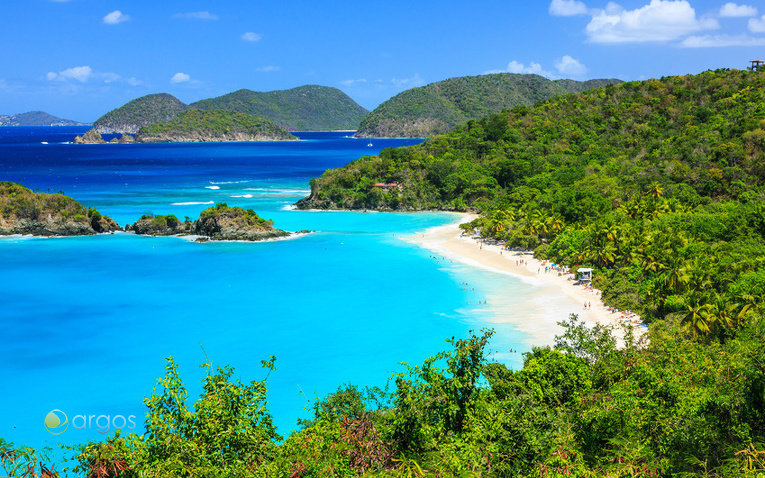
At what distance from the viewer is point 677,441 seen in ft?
44.1

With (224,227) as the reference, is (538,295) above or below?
below

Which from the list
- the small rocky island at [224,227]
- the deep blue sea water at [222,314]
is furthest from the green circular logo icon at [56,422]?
the small rocky island at [224,227]

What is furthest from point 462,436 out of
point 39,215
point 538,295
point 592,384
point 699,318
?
point 39,215

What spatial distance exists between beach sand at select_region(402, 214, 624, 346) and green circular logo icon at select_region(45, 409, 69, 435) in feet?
78.0

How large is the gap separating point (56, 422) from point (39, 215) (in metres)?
53.1

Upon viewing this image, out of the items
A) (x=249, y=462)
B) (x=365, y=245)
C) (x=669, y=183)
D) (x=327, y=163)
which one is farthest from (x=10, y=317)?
(x=327, y=163)

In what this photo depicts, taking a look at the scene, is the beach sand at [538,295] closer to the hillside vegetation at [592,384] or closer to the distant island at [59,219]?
the hillside vegetation at [592,384]

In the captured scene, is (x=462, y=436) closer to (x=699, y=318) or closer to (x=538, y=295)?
(x=699, y=318)

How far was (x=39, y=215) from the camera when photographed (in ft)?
231

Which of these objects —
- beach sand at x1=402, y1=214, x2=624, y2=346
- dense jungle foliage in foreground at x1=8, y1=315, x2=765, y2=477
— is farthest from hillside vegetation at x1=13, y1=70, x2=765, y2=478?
beach sand at x1=402, y1=214, x2=624, y2=346

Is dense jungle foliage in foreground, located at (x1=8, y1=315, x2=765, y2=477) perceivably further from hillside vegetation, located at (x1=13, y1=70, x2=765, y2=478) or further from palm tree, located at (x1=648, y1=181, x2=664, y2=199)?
palm tree, located at (x1=648, y1=181, x2=664, y2=199)

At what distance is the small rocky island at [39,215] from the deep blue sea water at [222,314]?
2256mm

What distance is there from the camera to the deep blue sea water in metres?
30.0

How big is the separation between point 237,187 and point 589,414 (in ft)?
340
